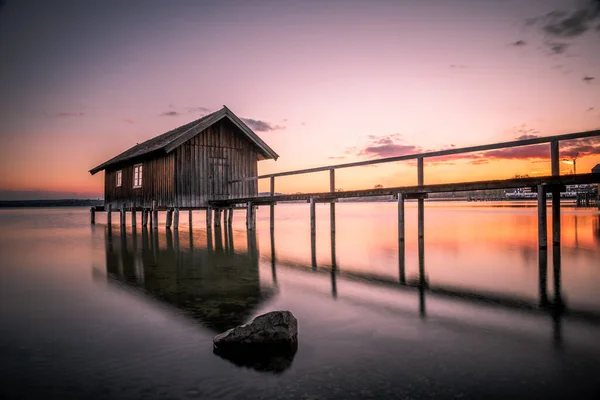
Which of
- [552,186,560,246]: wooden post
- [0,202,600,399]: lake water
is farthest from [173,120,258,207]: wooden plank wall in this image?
[552,186,560,246]: wooden post

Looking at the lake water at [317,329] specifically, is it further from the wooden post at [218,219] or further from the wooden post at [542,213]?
the wooden post at [218,219]

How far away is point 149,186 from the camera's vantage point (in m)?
22.3

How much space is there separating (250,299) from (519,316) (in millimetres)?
3671

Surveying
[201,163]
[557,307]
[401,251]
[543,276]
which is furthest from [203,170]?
[557,307]

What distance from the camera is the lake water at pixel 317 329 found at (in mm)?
3080

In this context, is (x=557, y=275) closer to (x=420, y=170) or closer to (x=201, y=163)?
(x=420, y=170)

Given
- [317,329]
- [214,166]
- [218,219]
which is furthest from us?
[218,219]

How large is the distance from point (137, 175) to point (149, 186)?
85.4 inches

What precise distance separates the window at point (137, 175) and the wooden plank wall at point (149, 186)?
0.30m

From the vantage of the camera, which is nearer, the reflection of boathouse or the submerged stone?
the submerged stone

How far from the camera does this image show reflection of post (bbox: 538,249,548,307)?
5883mm

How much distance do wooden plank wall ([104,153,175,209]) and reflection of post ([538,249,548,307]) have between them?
1645 centimetres

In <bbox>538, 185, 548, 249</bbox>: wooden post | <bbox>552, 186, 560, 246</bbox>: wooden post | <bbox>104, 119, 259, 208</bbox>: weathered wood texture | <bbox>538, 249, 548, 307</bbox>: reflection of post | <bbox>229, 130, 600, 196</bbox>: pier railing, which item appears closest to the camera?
<bbox>538, 249, 548, 307</bbox>: reflection of post

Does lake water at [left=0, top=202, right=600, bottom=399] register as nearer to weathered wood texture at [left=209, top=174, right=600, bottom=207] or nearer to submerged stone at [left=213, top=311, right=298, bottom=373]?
submerged stone at [left=213, top=311, right=298, bottom=373]
